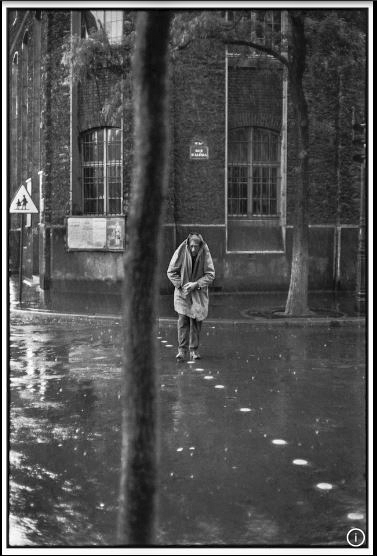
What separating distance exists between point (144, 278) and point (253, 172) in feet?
57.8

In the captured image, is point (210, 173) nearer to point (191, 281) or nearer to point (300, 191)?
point (300, 191)

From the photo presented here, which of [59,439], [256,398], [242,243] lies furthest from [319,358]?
[242,243]

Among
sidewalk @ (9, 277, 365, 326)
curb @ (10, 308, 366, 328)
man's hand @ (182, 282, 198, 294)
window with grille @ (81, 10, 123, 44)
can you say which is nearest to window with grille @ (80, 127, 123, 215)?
window with grille @ (81, 10, 123, 44)

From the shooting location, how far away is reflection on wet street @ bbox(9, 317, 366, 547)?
14.1 feet

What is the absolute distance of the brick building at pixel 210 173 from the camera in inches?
760

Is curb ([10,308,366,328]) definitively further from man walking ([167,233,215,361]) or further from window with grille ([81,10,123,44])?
window with grille ([81,10,123,44])

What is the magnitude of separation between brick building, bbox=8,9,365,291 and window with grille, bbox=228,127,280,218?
28mm

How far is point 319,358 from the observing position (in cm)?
1002

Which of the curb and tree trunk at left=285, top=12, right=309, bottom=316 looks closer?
the curb

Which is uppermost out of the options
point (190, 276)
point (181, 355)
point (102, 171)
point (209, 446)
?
point (102, 171)

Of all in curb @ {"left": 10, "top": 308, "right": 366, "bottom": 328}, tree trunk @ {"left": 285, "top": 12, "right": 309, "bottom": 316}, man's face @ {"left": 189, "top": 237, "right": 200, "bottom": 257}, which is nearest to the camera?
Result: man's face @ {"left": 189, "top": 237, "right": 200, "bottom": 257}

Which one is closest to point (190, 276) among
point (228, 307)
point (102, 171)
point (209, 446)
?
point (209, 446)

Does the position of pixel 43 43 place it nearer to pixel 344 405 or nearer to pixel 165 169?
pixel 344 405

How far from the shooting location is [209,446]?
5926 mm
